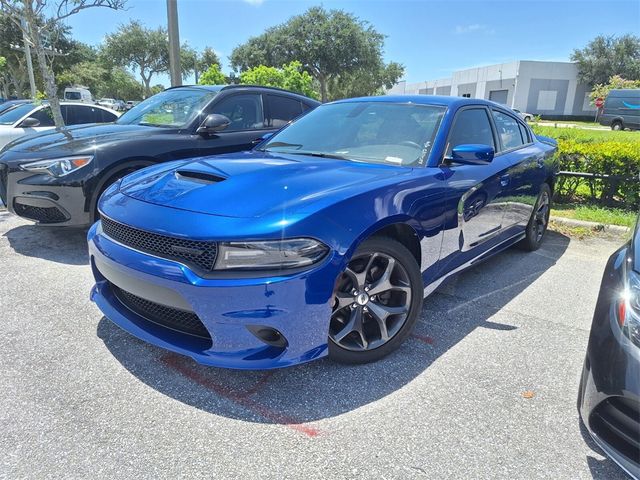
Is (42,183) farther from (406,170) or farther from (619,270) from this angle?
(619,270)

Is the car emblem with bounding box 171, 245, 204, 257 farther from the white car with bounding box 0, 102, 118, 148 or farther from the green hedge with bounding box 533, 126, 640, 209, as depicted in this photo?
the white car with bounding box 0, 102, 118, 148

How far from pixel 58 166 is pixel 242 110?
2173 millimetres

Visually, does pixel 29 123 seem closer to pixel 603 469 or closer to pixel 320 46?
pixel 603 469

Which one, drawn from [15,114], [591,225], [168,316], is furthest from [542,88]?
[168,316]

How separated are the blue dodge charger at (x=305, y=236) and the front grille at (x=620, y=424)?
1.14 m

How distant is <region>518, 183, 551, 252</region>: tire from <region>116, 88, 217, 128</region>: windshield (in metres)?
3.78

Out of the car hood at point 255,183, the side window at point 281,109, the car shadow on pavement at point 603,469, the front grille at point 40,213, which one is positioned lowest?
the car shadow on pavement at point 603,469

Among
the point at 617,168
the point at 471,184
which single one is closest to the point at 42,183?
the point at 471,184

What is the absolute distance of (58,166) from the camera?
4145mm

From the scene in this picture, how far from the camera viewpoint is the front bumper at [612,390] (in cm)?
166

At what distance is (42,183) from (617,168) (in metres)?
7.12

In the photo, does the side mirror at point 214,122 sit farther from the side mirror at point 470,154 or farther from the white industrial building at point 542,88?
the white industrial building at point 542,88

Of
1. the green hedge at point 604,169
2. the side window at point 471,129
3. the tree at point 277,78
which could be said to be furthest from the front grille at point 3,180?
the tree at point 277,78

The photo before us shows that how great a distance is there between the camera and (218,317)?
2.12 meters
